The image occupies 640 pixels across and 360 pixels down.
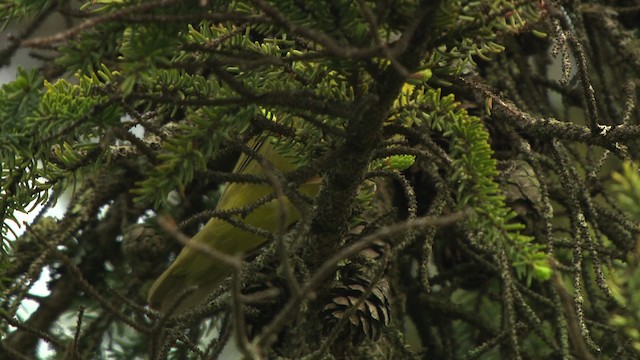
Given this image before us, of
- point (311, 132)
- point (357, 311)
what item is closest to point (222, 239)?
point (357, 311)

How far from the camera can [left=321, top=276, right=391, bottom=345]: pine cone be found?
1.88 metres

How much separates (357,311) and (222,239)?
3.16 ft

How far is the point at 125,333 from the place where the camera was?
291 cm

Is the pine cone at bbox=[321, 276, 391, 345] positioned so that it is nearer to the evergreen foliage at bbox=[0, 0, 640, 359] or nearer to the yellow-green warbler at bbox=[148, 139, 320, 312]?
the evergreen foliage at bbox=[0, 0, 640, 359]

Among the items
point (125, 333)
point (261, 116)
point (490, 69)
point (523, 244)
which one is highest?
point (490, 69)

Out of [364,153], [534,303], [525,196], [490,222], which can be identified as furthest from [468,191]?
[534,303]

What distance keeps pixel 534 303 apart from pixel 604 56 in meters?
0.93

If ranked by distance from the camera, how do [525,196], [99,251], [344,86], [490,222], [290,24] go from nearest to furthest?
[290,24] → [490,222] → [344,86] → [525,196] → [99,251]

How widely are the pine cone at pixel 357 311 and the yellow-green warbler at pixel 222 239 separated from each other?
0.58 m

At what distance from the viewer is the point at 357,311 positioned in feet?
6.14

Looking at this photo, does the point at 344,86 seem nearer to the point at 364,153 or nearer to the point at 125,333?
the point at 364,153

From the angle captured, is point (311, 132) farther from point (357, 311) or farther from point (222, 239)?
point (222, 239)

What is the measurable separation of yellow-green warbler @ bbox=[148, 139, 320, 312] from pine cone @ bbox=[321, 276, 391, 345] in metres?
0.58

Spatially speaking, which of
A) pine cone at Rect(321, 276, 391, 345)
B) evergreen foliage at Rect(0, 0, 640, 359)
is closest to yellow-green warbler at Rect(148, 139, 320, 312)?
evergreen foliage at Rect(0, 0, 640, 359)
